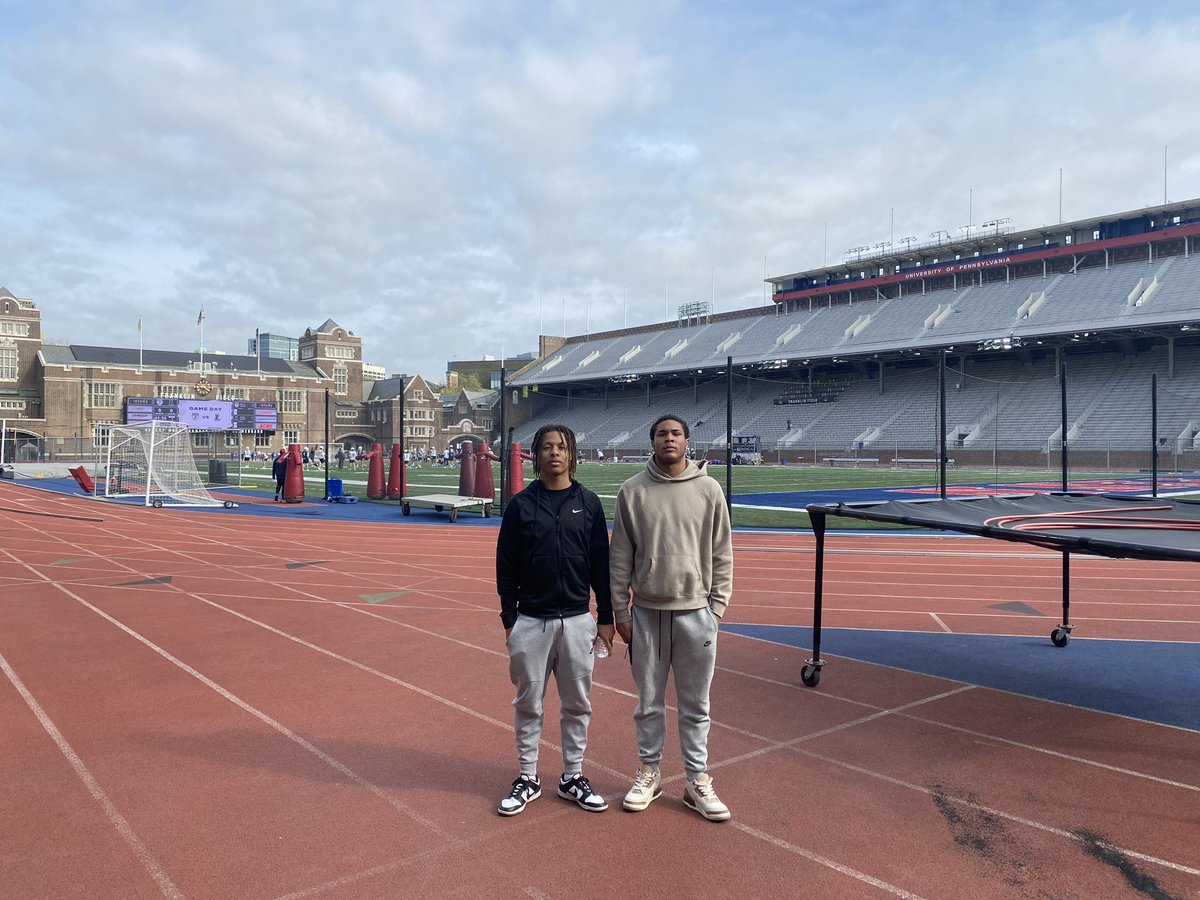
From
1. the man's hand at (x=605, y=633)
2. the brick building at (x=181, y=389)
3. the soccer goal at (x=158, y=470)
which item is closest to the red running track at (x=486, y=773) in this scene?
the man's hand at (x=605, y=633)

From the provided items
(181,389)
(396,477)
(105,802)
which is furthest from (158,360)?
(105,802)

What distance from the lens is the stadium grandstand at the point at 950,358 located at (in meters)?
46.6

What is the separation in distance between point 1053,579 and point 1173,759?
22.4 feet

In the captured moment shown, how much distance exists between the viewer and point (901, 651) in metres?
7.34

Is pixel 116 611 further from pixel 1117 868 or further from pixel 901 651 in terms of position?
pixel 1117 868

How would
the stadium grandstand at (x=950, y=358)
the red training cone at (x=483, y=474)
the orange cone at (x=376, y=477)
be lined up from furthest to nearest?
the stadium grandstand at (x=950, y=358) < the orange cone at (x=376, y=477) < the red training cone at (x=483, y=474)

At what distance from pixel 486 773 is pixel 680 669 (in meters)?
1.36

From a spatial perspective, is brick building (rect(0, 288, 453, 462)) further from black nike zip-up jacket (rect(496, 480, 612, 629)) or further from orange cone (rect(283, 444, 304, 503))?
black nike zip-up jacket (rect(496, 480, 612, 629))

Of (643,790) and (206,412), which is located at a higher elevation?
(206,412)

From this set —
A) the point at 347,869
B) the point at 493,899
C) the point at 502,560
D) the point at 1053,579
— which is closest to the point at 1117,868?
→ the point at 493,899

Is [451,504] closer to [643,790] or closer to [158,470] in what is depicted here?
[158,470]

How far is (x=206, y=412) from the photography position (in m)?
57.8

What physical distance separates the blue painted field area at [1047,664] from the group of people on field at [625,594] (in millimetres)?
2572

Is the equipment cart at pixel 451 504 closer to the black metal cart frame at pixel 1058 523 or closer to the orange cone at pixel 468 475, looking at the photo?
the orange cone at pixel 468 475
